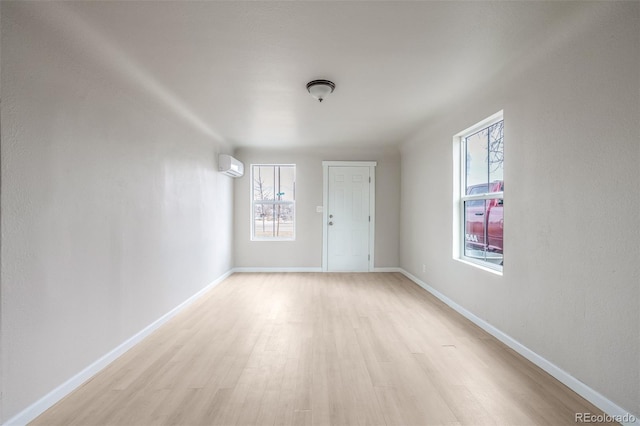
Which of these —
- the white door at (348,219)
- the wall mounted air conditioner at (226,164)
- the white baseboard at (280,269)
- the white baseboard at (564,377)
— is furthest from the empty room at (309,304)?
the white door at (348,219)

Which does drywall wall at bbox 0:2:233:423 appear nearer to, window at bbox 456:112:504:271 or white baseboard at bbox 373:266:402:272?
window at bbox 456:112:504:271

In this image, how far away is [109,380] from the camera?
207 centimetres

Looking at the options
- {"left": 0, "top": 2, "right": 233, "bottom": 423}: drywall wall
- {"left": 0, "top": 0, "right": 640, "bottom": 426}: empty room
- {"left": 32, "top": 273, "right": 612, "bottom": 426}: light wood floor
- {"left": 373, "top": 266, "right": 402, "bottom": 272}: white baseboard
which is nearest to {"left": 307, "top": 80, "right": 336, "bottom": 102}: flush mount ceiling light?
{"left": 0, "top": 0, "right": 640, "bottom": 426}: empty room

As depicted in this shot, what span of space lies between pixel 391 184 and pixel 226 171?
10.1ft

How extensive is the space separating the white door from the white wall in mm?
2968

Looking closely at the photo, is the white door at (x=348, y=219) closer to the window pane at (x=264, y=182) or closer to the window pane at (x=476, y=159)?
the window pane at (x=264, y=182)

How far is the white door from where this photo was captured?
19.1ft

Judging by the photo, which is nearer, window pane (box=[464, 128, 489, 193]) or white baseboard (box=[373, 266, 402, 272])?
window pane (box=[464, 128, 489, 193])

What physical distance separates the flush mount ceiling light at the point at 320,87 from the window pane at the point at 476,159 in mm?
1713

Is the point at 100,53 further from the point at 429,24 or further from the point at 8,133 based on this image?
the point at 429,24

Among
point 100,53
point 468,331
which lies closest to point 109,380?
point 100,53

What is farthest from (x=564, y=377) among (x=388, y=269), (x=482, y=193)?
→ (x=388, y=269)

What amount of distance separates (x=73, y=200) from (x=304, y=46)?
191 centimetres

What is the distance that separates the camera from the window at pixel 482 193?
2.92 m
